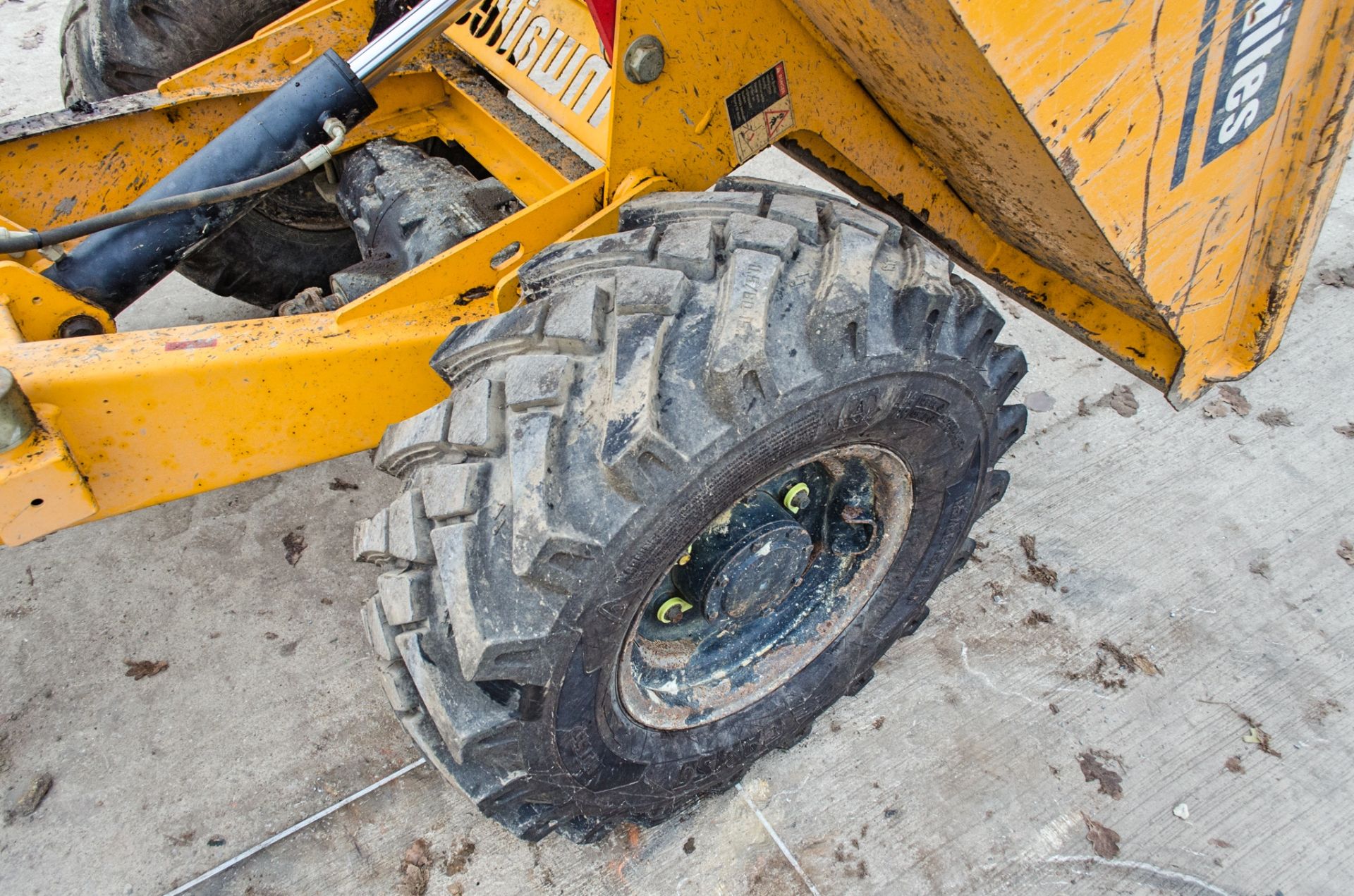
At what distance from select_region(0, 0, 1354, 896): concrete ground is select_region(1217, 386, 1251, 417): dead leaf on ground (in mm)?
48

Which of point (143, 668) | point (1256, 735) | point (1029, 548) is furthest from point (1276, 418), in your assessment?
point (143, 668)

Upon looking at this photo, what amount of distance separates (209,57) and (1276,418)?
3849mm

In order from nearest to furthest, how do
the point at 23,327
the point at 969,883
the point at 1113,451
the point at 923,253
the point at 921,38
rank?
the point at 921,38 → the point at 23,327 → the point at 923,253 → the point at 969,883 → the point at 1113,451

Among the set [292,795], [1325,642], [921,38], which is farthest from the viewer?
[1325,642]

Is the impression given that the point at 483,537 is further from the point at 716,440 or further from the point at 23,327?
the point at 23,327

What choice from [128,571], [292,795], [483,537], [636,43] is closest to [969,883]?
[483,537]

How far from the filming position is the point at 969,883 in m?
2.13

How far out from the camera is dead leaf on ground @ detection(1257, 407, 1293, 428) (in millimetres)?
3178

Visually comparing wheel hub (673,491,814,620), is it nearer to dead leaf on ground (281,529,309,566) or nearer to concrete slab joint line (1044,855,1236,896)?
concrete slab joint line (1044,855,1236,896)

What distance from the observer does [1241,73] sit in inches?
62.4

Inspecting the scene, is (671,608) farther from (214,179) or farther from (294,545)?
(294,545)

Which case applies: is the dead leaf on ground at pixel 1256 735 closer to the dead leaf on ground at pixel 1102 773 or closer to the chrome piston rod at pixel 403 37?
the dead leaf on ground at pixel 1102 773

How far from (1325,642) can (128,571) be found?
3.64m

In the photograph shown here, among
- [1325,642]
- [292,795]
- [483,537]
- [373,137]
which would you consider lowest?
[1325,642]
